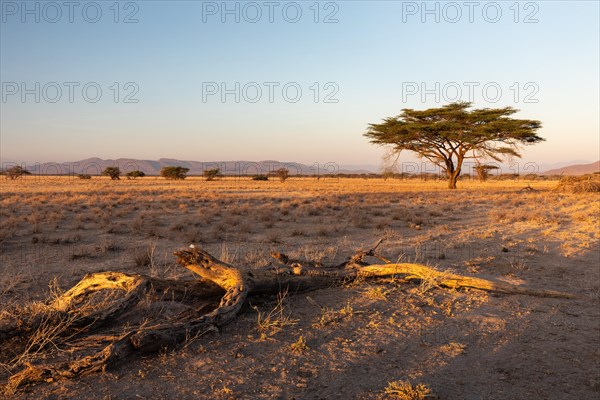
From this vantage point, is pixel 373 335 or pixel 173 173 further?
pixel 173 173

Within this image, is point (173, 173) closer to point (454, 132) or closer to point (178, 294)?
point (454, 132)

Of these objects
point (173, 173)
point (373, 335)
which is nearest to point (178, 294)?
point (373, 335)

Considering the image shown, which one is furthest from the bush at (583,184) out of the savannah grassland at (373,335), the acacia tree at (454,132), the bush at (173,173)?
the bush at (173,173)

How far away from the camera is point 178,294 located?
195 inches

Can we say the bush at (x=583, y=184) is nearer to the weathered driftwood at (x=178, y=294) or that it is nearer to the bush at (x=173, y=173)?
the weathered driftwood at (x=178, y=294)

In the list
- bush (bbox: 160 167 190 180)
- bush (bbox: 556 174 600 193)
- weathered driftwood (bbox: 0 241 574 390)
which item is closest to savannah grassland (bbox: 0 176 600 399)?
weathered driftwood (bbox: 0 241 574 390)

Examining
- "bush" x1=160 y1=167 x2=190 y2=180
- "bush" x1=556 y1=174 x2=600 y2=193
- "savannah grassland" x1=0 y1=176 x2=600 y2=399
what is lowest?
"savannah grassland" x1=0 y1=176 x2=600 y2=399

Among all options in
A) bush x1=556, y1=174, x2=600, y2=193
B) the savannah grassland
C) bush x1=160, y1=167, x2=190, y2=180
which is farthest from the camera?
bush x1=160, y1=167, x2=190, y2=180

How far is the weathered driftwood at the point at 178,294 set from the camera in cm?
342

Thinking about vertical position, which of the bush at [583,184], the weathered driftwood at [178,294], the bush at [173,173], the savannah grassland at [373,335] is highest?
the bush at [173,173]

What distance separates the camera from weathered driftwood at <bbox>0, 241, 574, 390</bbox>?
3.42 m

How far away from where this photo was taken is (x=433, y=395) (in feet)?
10.6

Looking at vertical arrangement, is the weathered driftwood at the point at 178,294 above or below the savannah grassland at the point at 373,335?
above

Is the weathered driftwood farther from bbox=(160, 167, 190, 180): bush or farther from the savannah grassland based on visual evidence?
bbox=(160, 167, 190, 180): bush
